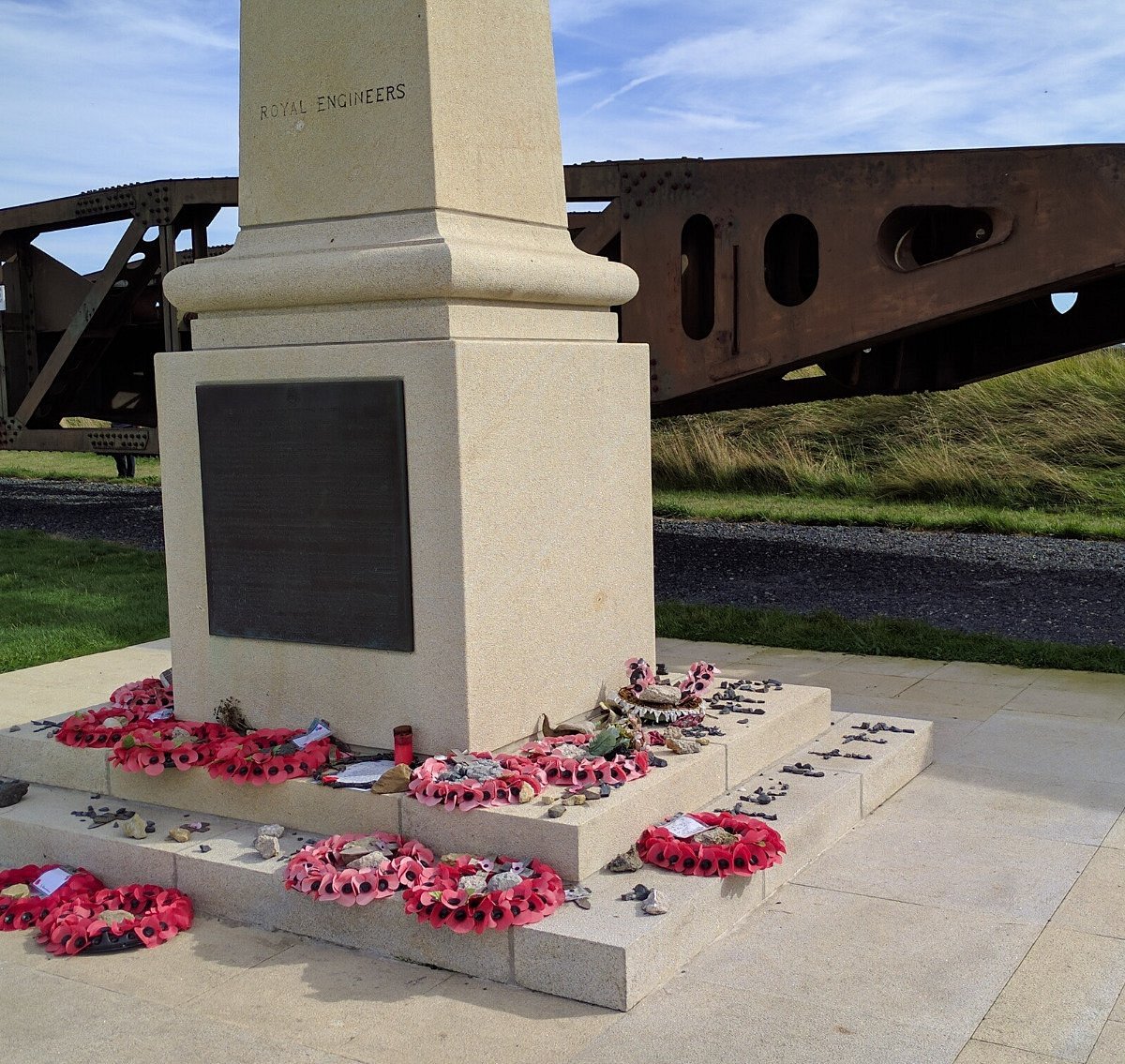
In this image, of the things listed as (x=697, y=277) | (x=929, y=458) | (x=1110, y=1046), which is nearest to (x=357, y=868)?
(x=1110, y=1046)

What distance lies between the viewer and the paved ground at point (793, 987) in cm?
303

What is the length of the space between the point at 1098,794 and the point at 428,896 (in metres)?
2.69

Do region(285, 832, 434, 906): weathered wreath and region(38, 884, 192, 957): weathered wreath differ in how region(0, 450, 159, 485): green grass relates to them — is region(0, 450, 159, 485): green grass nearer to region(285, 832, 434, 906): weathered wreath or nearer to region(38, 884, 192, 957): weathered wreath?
region(38, 884, 192, 957): weathered wreath

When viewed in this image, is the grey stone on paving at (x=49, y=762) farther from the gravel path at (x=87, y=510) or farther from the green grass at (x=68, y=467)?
the green grass at (x=68, y=467)

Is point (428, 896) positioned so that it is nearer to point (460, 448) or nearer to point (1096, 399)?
point (460, 448)

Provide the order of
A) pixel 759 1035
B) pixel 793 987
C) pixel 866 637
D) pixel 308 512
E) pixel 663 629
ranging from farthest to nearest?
pixel 663 629 < pixel 866 637 < pixel 308 512 < pixel 793 987 < pixel 759 1035

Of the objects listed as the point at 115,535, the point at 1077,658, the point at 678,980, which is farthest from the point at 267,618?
the point at 115,535

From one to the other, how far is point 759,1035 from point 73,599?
25.2 feet

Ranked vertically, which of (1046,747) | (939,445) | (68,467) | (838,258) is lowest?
(1046,747)

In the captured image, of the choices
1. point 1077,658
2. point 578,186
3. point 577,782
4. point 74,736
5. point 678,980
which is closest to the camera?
point 678,980

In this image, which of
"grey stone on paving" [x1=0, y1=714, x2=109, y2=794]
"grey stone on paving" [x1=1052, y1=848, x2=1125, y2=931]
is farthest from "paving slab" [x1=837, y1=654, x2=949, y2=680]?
"grey stone on paving" [x1=0, y1=714, x2=109, y2=794]

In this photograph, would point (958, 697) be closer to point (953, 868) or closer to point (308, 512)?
point (953, 868)

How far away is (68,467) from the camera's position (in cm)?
2362

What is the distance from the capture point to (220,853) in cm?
399
